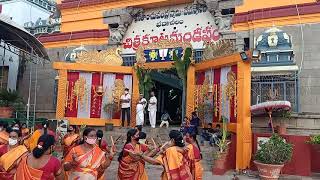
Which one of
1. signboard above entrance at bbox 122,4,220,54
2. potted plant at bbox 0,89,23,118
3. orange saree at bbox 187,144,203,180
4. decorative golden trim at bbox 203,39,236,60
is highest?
signboard above entrance at bbox 122,4,220,54

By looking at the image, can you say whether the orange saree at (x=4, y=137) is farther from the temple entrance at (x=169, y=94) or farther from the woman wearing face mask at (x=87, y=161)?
the temple entrance at (x=169, y=94)

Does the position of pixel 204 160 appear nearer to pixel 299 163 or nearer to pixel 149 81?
pixel 299 163

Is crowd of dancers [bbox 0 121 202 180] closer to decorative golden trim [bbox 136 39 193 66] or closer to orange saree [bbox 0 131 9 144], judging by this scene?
orange saree [bbox 0 131 9 144]

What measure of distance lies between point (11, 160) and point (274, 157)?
6.13 m

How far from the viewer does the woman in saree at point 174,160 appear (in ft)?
15.4

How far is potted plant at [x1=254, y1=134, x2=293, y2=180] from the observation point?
27.7 feet

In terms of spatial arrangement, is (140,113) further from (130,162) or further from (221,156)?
(130,162)

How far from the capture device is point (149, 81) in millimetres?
14070

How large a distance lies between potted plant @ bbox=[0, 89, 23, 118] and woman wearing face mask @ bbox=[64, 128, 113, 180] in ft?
36.7

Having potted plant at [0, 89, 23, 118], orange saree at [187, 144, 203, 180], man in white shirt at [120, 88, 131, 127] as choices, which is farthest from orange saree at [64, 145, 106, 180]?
potted plant at [0, 89, 23, 118]

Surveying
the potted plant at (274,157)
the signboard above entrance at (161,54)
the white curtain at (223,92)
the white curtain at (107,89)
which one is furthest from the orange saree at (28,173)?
the white curtain at (107,89)

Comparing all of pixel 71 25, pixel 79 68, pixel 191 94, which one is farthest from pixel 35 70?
pixel 191 94

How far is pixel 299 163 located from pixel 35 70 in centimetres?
1294

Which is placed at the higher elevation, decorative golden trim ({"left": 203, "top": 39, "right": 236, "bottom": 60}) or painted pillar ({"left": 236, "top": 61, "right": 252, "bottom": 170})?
decorative golden trim ({"left": 203, "top": 39, "right": 236, "bottom": 60})
